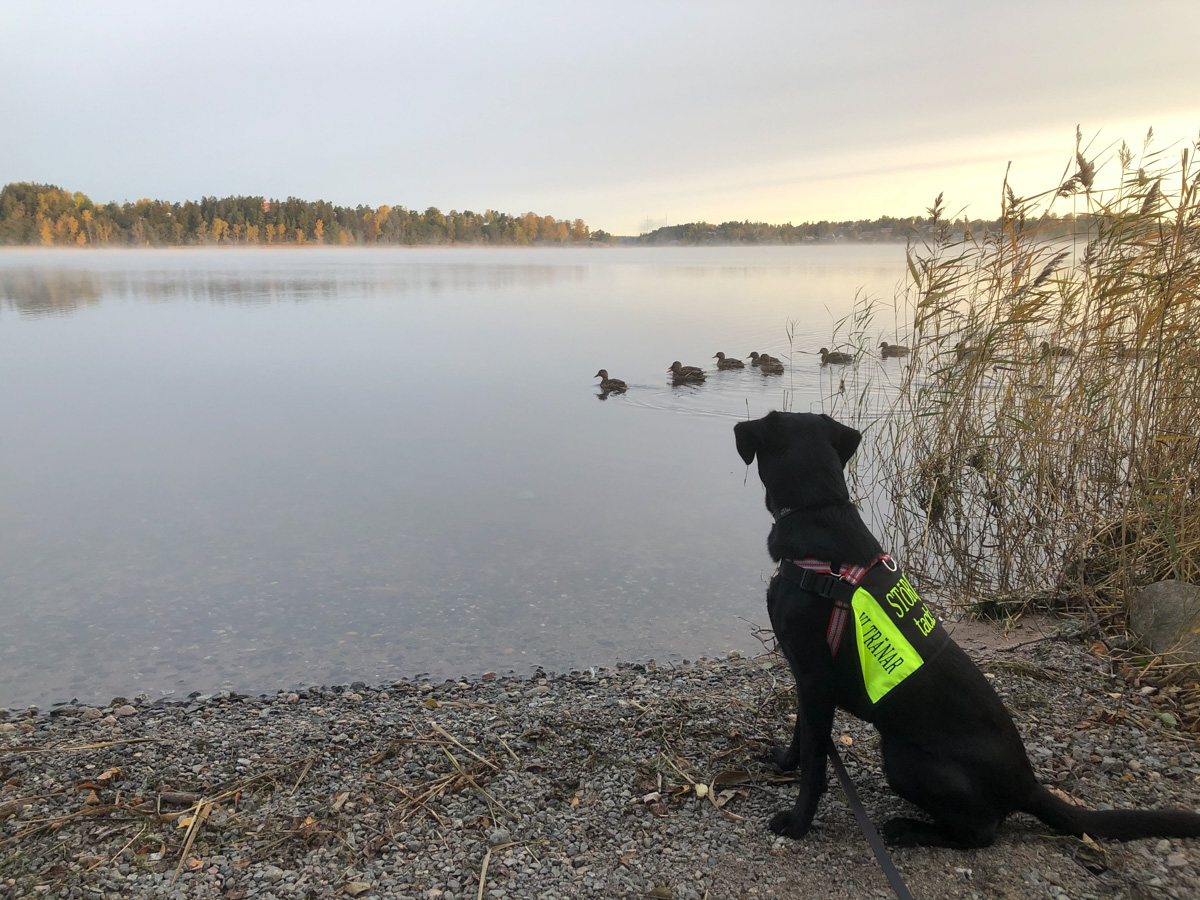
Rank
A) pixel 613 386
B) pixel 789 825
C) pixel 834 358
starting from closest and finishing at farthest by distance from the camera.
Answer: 1. pixel 789 825
2. pixel 834 358
3. pixel 613 386

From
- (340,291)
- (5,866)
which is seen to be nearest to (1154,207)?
(5,866)

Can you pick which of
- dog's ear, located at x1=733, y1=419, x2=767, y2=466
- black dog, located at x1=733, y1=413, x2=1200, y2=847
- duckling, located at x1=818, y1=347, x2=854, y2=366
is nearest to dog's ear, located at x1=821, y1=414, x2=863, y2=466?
black dog, located at x1=733, y1=413, x2=1200, y2=847

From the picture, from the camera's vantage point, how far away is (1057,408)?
534 centimetres

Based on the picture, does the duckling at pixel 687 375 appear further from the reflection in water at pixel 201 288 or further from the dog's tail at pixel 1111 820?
the reflection in water at pixel 201 288

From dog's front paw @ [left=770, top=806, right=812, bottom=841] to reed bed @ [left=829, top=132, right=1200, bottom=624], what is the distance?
2.78 meters

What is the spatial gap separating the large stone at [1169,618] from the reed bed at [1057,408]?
0.23 metres

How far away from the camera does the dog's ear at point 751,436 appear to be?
3.02 m

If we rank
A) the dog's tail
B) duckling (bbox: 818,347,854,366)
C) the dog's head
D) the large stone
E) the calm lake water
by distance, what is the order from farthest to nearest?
1. duckling (bbox: 818,347,854,366)
2. the calm lake water
3. the large stone
4. the dog's head
5. the dog's tail

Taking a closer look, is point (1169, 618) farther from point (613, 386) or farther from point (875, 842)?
point (613, 386)

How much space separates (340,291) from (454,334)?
651 inches

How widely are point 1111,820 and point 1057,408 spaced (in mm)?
3618

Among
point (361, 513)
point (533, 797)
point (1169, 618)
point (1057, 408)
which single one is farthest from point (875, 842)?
point (361, 513)

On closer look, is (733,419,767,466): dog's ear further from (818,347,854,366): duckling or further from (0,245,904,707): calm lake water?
(818,347,854,366): duckling

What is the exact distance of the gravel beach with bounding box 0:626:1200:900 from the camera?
8.18 ft
